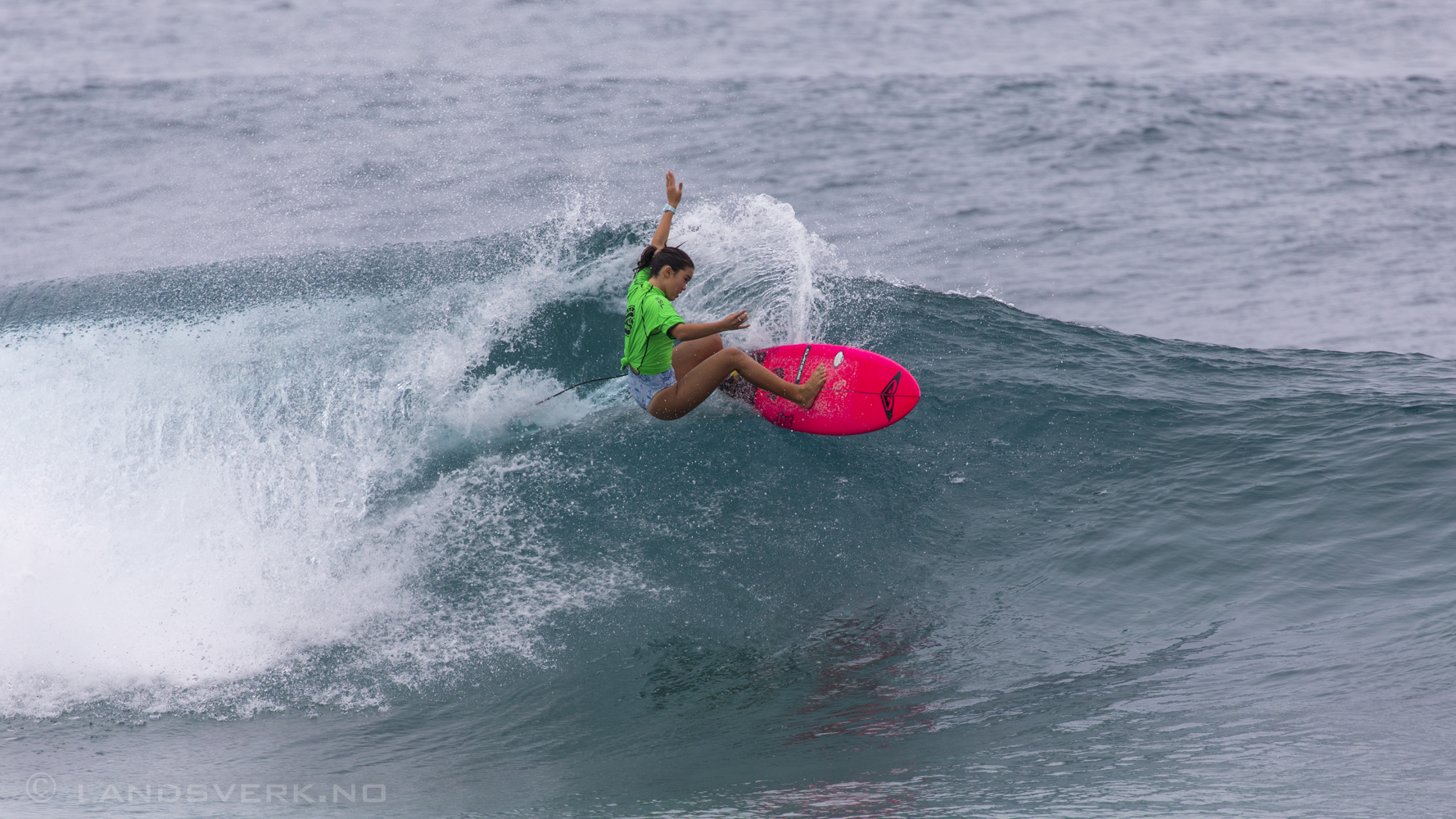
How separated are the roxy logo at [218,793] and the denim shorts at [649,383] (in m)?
3.26

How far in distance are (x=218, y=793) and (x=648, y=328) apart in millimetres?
3790

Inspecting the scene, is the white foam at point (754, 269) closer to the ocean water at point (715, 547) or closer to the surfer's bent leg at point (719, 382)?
the ocean water at point (715, 547)

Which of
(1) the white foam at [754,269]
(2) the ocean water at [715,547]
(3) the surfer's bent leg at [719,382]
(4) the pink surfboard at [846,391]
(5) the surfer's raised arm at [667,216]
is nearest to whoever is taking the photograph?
(2) the ocean water at [715,547]

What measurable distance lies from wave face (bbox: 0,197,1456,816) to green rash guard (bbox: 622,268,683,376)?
1249 millimetres

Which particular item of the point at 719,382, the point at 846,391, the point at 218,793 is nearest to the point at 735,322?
the point at 719,382

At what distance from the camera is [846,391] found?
8.35 metres

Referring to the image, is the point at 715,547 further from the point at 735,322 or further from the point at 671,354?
the point at 735,322

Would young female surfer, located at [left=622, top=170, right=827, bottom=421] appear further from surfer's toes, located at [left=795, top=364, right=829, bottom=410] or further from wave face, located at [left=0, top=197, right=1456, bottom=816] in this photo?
wave face, located at [left=0, top=197, right=1456, bottom=816]

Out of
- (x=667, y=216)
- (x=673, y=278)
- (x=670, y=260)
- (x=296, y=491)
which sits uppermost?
(x=667, y=216)

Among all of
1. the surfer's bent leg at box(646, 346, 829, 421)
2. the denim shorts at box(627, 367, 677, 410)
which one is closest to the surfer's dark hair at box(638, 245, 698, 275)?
the surfer's bent leg at box(646, 346, 829, 421)

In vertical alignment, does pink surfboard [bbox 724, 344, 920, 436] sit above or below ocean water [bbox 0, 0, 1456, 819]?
above

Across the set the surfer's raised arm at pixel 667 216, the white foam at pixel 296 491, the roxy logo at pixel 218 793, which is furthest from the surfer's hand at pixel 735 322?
the roxy logo at pixel 218 793

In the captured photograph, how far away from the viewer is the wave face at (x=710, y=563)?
5684 mm

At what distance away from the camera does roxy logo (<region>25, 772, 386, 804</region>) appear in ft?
18.0
